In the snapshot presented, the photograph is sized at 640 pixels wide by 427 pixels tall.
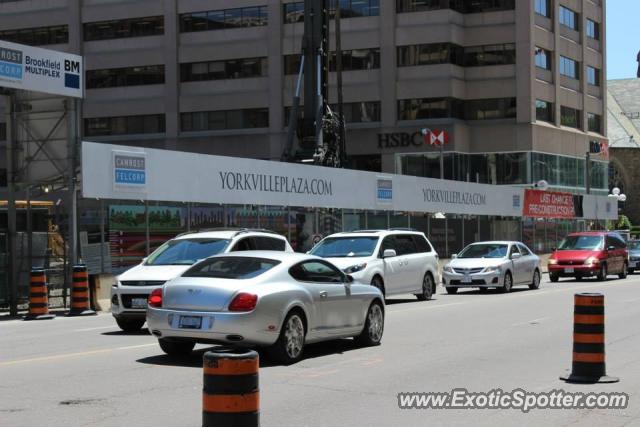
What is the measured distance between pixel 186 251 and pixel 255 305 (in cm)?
622

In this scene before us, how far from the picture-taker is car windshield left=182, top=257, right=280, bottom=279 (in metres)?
12.5

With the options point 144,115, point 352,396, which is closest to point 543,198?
point 144,115

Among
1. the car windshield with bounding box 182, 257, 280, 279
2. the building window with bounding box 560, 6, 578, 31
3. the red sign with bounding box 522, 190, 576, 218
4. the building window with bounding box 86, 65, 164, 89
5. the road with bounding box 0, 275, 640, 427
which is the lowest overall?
the road with bounding box 0, 275, 640, 427

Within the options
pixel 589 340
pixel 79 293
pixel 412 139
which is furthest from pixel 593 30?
pixel 589 340

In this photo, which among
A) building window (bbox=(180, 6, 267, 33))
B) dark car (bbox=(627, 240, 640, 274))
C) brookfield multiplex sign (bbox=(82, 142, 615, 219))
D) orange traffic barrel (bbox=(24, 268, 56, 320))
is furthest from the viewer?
building window (bbox=(180, 6, 267, 33))

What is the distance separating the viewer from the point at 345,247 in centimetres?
2333

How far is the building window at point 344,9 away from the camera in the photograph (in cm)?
6806

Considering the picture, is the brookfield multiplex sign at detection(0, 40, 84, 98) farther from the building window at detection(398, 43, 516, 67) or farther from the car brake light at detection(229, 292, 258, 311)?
the building window at detection(398, 43, 516, 67)

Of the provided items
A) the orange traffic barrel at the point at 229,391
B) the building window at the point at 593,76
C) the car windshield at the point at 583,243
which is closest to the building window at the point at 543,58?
the building window at the point at 593,76

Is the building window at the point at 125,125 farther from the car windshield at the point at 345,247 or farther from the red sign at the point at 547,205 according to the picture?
the car windshield at the point at 345,247

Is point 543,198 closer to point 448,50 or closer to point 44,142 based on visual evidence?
point 448,50

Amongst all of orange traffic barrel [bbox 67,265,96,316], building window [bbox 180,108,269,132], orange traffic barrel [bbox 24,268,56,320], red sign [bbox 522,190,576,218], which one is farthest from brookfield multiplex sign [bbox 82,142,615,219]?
building window [bbox 180,108,269,132]

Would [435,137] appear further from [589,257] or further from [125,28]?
[589,257]

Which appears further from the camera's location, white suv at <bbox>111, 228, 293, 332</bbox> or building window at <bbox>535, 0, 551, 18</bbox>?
building window at <bbox>535, 0, 551, 18</bbox>
